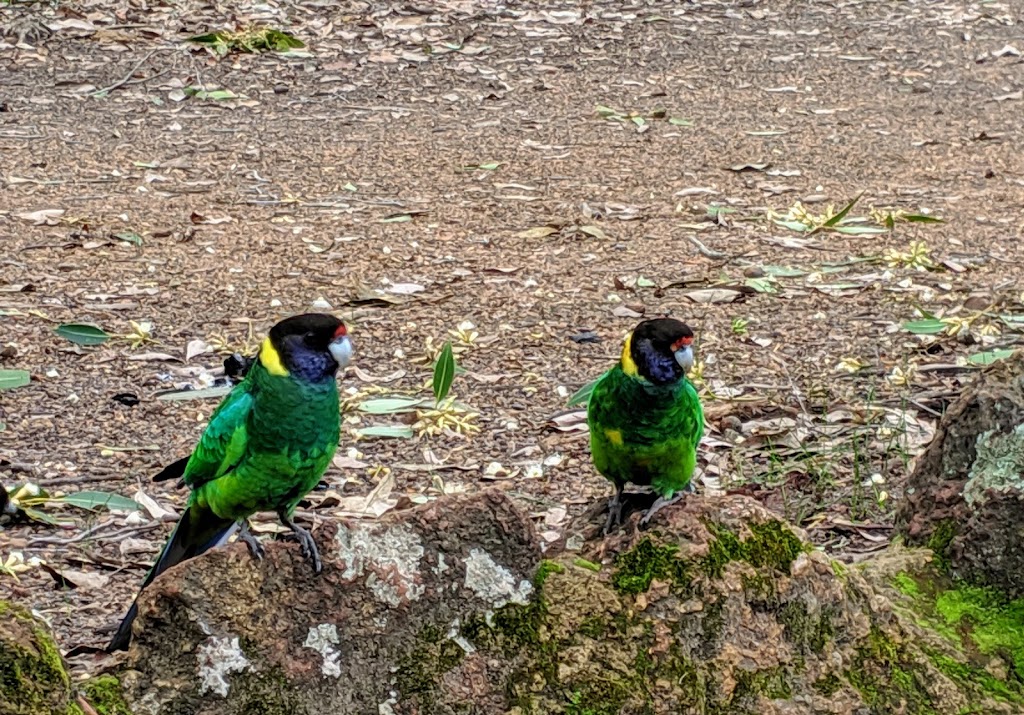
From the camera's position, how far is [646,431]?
3264 mm

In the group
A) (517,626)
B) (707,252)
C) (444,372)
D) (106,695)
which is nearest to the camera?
(106,695)

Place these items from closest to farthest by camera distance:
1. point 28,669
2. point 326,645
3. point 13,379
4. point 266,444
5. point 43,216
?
point 28,669, point 326,645, point 266,444, point 13,379, point 43,216

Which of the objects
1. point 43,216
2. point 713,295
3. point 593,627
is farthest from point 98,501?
point 43,216

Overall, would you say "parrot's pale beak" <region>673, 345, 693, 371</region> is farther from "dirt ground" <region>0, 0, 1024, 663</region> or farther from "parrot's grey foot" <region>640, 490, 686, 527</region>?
"dirt ground" <region>0, 0, 1024, 663</region>

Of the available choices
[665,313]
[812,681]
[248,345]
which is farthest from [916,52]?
[812,681]

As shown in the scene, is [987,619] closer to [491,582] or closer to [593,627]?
[593,627]

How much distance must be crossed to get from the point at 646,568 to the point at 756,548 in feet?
0.79

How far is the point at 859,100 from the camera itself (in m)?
9.42

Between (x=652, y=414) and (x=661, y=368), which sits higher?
(x=661, y=368)

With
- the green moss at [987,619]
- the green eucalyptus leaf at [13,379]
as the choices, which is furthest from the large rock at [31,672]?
the green eucalyptus leaf at [13,379]

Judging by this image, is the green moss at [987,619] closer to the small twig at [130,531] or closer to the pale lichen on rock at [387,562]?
the pale lichen on rock at [387,562]

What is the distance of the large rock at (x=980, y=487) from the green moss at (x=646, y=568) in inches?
35.4

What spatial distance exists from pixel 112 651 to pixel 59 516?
4.60 feet

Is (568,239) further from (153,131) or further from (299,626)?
(299,626)
